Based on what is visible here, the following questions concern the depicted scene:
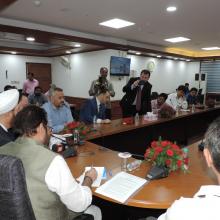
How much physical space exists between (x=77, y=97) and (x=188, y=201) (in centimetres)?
718

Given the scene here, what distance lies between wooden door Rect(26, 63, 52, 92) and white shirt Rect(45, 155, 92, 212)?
7853 millimetres

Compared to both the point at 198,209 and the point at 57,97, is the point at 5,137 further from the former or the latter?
the point at 198,209

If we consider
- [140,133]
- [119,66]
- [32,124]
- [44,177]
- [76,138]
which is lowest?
[140,133]

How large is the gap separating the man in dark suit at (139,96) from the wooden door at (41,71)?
5098 millimetres

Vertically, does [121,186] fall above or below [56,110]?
below

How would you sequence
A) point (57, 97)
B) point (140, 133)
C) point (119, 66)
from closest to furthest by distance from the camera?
point (57, 97) < point (140, 133) < point (119, 66)

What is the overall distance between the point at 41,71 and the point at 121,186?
787 centimetres

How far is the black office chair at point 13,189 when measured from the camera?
933 mm

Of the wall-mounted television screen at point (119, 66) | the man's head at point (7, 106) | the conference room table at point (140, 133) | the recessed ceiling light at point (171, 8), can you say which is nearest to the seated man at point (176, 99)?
the conference room table at point (140, 133)

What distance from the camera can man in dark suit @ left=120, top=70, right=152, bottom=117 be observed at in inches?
173

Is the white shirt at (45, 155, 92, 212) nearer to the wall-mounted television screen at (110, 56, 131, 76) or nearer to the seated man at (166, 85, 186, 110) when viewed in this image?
the seated man at (166, 85, 186, 110)

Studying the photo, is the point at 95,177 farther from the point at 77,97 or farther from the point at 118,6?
the point at 77,97

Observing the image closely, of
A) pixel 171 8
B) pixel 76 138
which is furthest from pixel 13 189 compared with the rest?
pixel 171 8

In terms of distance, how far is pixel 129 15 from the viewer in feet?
14.3
